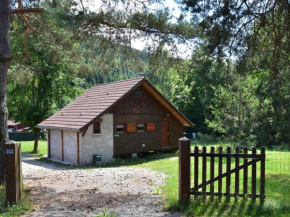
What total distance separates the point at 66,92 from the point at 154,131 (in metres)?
10.3

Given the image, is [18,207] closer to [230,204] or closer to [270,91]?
[230,204]

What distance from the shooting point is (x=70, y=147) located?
20.4 m

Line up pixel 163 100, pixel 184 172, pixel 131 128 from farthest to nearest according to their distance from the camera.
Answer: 1. pixel 163 100
2. pixel 131 128
3. pixel 184 172

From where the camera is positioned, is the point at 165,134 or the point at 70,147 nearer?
the point at 70,147

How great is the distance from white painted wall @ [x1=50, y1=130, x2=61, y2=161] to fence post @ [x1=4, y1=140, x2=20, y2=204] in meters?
14.3

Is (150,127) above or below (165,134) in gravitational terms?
above

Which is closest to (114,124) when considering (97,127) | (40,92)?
(97,127)

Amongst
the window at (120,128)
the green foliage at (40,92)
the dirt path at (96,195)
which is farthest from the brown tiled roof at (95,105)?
the dirt path at (96,195)

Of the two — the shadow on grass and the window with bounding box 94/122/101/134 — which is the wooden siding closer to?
the window with bounding box 94/122/101/134

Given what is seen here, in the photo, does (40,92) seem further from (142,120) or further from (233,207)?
(233,207)

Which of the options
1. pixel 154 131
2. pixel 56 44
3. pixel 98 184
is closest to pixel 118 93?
pixel 154 131

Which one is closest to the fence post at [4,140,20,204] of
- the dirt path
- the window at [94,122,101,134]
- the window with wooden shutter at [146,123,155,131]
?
the dirt path

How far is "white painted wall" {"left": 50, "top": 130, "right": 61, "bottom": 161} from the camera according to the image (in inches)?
860

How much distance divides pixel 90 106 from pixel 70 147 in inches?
113
